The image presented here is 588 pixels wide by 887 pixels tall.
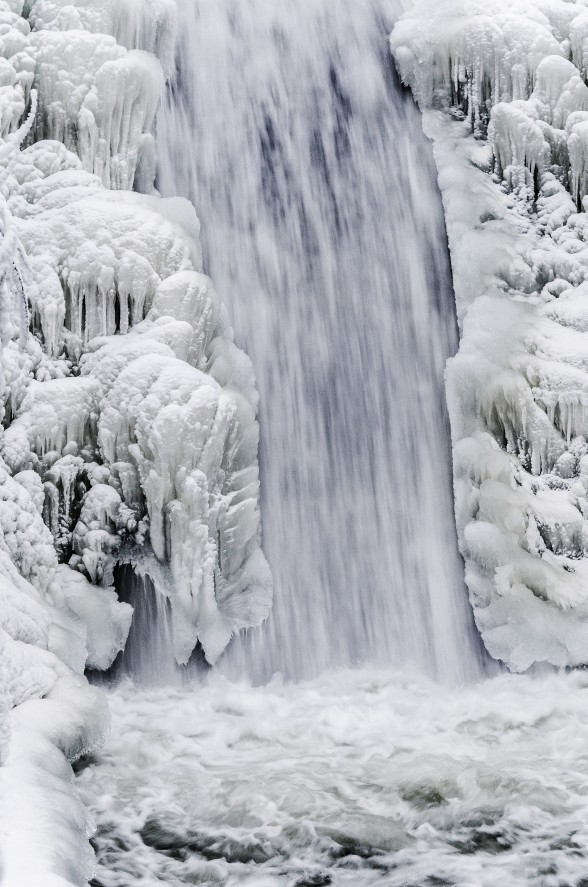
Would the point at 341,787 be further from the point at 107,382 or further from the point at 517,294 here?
the point at 517,294

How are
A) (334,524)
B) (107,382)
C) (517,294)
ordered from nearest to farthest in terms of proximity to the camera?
(107,382)
(334,524)
(517,294)

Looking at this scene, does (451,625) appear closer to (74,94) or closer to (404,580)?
(404,580)

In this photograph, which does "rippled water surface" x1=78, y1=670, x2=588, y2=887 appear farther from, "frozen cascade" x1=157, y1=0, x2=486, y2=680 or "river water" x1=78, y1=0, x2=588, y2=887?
"frozen cascade" x1=157, y1=0, x2=486, y2=680

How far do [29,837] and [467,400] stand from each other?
13.3ft

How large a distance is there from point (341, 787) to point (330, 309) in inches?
127

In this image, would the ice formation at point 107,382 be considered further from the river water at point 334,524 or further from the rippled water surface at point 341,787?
the rippled water surface at point 341,787

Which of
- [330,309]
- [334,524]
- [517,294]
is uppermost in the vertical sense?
[517,294]

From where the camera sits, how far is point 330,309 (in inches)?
245

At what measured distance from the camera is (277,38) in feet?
22.0

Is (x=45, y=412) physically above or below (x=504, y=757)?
above

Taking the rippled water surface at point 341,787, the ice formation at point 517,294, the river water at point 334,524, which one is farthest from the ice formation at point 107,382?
the ice formation at point 517,294

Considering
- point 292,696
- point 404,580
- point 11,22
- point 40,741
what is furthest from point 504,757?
point 11,22

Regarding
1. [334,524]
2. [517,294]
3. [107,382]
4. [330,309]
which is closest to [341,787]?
[334,524]

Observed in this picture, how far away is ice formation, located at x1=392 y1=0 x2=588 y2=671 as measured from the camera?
576 centimetres
